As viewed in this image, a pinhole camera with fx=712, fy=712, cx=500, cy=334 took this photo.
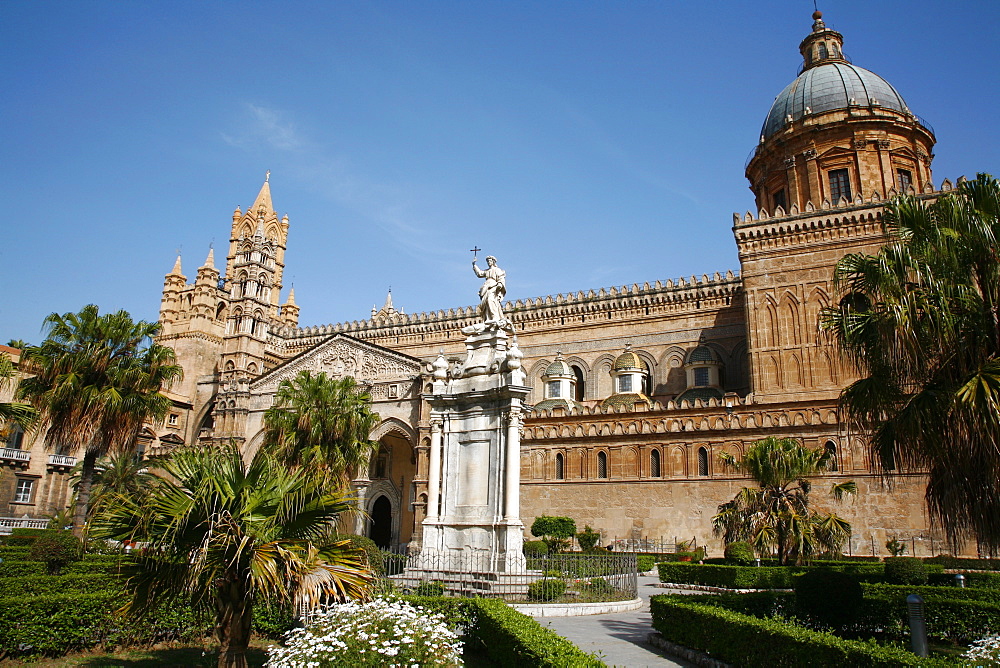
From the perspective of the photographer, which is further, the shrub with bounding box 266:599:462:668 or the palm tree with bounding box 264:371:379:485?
the palm tree with bounding box 264:371:379:485

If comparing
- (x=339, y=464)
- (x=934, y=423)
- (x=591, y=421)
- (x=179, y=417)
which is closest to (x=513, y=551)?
(x=934, y=423)

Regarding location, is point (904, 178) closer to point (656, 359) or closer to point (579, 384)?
point (656, 359)

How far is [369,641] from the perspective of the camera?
640 centimetres

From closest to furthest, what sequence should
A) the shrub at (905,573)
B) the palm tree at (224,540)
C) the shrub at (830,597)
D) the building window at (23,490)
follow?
the palm tree at (224,540)
the shrub at (830,597)
the shrub at (905,573)
the building window at (23,490)

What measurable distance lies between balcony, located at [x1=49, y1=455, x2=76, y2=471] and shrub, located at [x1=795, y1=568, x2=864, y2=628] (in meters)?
34.9

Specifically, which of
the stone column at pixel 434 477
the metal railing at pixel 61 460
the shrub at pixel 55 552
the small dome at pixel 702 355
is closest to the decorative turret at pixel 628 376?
the small dome at pixel 702 355

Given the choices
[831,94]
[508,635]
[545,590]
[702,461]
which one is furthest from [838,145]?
[508,635]

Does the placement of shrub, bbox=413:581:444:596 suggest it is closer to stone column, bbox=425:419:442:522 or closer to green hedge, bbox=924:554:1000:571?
stone column, bbox=425:419:442:522

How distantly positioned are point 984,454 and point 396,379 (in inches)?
1215

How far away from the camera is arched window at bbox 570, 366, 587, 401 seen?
43.1 m

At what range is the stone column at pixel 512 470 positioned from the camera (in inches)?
536

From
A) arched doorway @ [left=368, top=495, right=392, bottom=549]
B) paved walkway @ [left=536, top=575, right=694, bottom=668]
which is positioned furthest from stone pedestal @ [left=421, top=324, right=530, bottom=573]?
arched doorway @ [left=368, top=495, right=392, bottom=549]

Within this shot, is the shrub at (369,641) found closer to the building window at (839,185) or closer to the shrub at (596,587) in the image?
the shrub at (596,587)

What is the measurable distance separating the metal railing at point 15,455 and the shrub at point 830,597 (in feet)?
112
